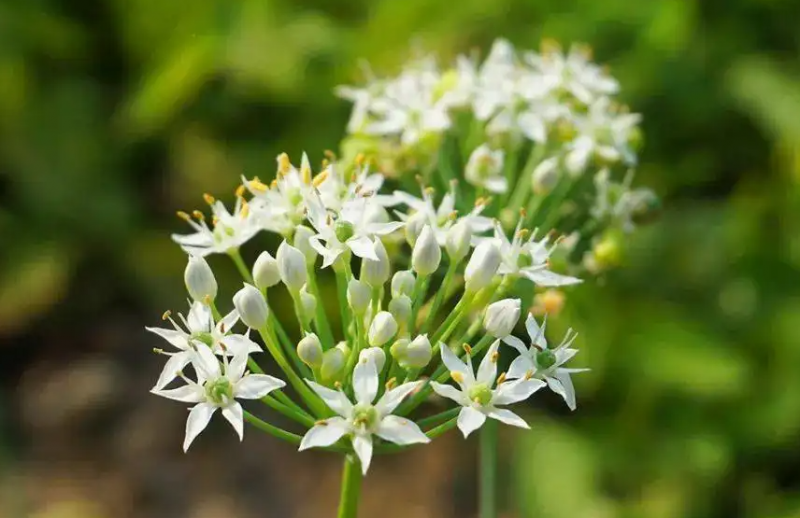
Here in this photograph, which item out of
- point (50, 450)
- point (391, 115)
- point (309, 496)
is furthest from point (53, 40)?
point (391, 115)

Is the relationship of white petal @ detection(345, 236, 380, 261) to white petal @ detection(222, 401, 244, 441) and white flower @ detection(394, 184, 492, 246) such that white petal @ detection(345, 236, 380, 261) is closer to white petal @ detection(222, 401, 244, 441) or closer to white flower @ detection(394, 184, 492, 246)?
white flower @ detection(394, 184, 492, 246)

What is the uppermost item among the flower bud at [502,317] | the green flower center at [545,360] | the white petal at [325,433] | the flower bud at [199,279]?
the flower bud at [199,279]

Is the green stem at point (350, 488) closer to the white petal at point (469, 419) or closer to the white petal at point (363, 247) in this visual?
the white petal at point (469, 419)

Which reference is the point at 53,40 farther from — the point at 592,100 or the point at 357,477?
the point at 357,477

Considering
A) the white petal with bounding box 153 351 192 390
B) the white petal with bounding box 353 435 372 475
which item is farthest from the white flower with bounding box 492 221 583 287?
the white petal with bounding box 153 351 192 390

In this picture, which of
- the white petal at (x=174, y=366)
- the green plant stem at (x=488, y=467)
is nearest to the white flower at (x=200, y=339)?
the white petal at (x=174, y=366)

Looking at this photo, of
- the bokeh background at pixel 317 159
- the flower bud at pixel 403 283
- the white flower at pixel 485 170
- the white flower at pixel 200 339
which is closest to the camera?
the white flower at pixel 200 339
